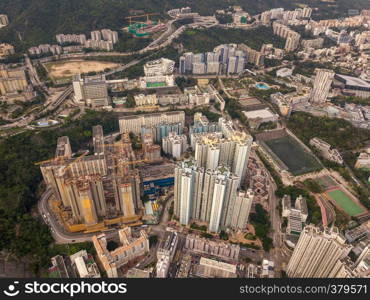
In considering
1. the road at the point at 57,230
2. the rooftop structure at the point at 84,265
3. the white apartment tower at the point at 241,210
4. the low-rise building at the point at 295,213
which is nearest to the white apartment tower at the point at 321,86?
the low-rise building at the point at 295,213

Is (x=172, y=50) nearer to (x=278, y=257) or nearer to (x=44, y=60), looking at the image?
(x=44, y=60)

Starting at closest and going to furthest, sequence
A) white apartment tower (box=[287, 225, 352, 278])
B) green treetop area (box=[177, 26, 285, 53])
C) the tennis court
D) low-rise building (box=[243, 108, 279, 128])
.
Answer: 1. white apartment tower (box=[287, 225, 352, 278])
2. the tennis court
3. low-rise building (box=[243, 108, 279, 128])
4. green treetop area (box=[177, 26, 285, 53])

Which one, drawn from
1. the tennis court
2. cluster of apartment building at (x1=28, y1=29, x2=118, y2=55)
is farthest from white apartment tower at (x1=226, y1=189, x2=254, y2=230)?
cluster of apartment building at (x1=28, y1=29, x2=118, y2=55)

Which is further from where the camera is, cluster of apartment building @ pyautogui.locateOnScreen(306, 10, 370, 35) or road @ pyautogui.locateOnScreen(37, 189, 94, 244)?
cluster of apartment building @ pyautogui.locateOnScreen(306, 10, 370, 35)

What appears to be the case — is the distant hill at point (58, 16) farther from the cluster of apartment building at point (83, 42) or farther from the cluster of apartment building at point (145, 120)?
the cluster of apartment building at point (145, 120)

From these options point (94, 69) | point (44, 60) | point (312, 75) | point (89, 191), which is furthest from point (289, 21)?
point (89, 191)

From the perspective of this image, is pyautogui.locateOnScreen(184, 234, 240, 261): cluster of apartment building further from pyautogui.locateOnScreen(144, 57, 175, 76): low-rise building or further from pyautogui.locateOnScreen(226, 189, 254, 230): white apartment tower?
Result: pyautogui.locateOnScreen(144, 57, 175, 76): low-rise building
